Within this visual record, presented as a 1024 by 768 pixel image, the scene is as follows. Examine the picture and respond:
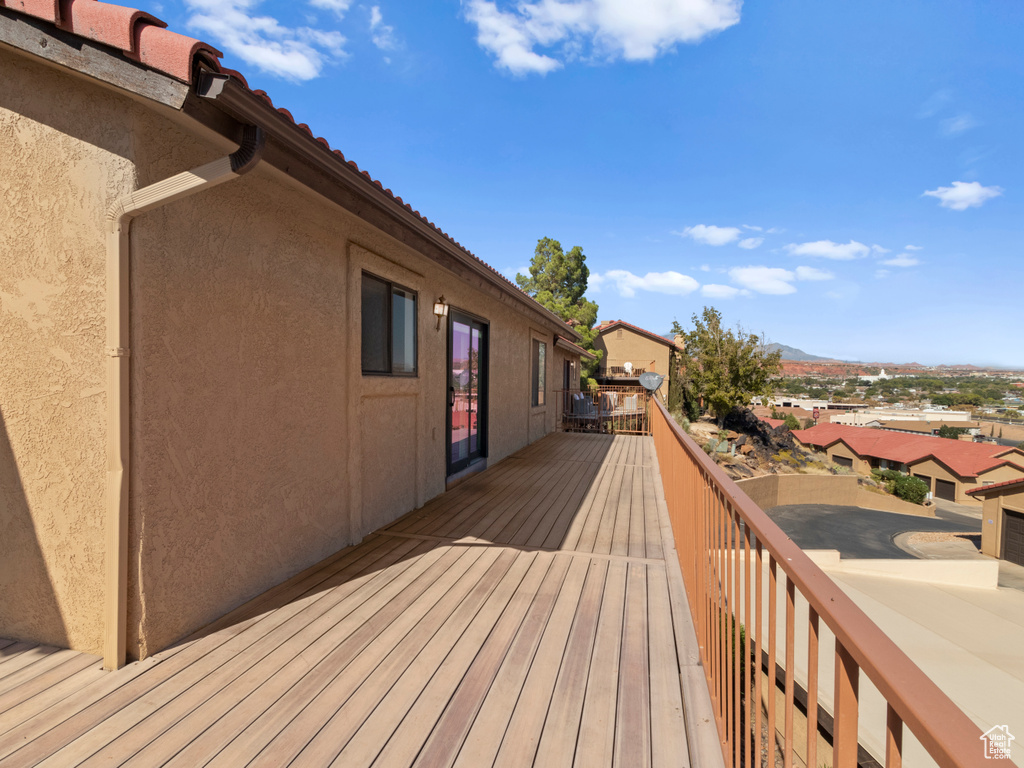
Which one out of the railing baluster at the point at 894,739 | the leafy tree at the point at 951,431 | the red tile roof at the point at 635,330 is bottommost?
the leafy tree at the point at 951,431

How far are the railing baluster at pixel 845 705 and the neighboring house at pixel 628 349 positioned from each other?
26.4 m

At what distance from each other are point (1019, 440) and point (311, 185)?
79.6 m

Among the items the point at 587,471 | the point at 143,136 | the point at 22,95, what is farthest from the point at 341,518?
the point at 587,471

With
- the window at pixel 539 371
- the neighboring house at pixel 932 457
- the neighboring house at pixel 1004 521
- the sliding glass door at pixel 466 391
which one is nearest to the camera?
the sliding glass door at pixel 466 391

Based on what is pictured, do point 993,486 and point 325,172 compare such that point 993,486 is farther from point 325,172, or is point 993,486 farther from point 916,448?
point 325,172

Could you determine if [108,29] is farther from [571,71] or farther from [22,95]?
[571,71]

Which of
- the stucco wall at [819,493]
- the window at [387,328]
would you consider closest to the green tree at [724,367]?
the stucco wall at [819,493]

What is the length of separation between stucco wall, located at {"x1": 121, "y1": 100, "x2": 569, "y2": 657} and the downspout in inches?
1.9

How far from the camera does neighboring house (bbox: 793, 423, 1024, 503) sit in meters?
28.3

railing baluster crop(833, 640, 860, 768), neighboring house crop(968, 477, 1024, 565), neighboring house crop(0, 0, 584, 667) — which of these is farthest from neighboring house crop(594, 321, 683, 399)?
railing baluster crop(833, 640, 860, 768)

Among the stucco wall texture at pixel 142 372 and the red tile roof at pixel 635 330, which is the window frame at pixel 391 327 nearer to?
the stucco wall texture at pixel 142 372

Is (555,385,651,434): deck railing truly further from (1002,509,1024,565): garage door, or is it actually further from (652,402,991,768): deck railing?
(1002,509,1024,565): garage door

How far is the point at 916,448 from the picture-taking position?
32812 millimetres

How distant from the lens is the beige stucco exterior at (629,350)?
27.9m
